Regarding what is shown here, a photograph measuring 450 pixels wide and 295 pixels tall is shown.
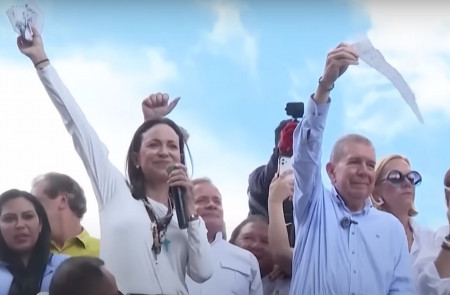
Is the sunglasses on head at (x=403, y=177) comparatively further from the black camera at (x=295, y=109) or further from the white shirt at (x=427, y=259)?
the black camera at (x=295, y=109)

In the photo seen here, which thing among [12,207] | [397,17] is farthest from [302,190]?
[12,207]

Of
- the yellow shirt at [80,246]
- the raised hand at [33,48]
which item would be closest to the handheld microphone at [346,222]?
the yellow shirt at [80,246]

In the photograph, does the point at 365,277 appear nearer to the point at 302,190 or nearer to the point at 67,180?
the point at 302,190

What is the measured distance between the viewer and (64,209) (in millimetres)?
3102

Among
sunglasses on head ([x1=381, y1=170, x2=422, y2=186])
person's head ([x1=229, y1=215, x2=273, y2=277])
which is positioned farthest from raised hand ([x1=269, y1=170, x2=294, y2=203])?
sunglasses on head ([x1=381, y1=170, x2=422, y2=186])

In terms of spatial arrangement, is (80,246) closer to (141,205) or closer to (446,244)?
(141,205)

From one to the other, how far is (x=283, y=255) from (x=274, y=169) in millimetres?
292

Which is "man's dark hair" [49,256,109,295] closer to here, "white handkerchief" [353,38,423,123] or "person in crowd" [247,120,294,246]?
"person in crowd" [247,120,294,246]

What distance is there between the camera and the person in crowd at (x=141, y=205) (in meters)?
2.87

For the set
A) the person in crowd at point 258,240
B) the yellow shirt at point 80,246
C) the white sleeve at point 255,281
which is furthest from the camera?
the person in crowd at point 258,240

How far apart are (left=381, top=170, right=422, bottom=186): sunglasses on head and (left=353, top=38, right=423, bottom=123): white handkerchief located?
20cm

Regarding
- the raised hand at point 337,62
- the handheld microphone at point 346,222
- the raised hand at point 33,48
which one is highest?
the raised hand at point 33,48

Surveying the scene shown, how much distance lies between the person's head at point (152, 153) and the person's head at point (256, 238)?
42 centimetres

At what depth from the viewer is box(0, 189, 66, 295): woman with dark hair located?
287 cm
